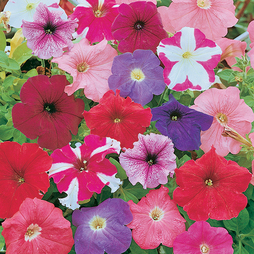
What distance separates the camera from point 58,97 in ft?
1.58

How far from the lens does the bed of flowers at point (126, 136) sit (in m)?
0.41

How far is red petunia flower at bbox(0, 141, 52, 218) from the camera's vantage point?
41cm

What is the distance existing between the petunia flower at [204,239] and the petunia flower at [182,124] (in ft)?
0.41

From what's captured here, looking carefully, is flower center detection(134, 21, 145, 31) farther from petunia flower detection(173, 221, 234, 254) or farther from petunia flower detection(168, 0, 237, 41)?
petunia flower detection(173, 221, 234, 254)

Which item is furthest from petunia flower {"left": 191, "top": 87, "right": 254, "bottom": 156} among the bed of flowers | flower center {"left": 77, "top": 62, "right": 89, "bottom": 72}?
flower center {"left": 77, "top": 62, "right": 89, "bottom": 72}

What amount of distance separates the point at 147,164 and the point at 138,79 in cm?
16

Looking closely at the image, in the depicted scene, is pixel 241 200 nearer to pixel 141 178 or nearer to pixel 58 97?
pixel 141 178

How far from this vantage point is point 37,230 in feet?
1.32

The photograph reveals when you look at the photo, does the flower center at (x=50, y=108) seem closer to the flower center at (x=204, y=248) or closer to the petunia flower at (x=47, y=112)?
the petunia flower at (x=47, y=112)

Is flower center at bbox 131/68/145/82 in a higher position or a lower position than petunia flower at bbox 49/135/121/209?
higher

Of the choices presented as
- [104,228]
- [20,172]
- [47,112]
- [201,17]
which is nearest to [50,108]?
[47,112]

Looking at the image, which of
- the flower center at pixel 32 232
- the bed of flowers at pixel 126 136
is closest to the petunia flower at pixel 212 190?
the bed of flowers at pixel 126 136

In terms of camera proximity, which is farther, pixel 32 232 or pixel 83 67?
pixel 83 67

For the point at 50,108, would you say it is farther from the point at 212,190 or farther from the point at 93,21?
the point at 212,190
